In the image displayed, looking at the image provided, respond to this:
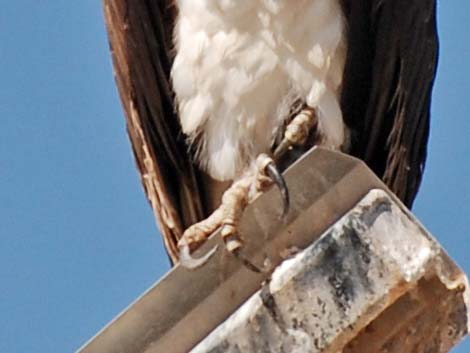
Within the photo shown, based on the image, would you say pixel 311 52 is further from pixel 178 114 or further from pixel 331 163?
pixel 331 163

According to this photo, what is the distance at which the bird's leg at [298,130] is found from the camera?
6.15 metres

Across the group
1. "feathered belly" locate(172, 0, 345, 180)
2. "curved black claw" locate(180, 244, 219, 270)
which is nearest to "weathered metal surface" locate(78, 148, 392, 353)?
"curved black claw" locate(180, 244, 219, 270)

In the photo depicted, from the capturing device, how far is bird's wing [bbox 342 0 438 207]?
6.18 meters

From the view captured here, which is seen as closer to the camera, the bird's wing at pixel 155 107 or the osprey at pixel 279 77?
the osprey at pixel 279 77

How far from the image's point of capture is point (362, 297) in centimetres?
422

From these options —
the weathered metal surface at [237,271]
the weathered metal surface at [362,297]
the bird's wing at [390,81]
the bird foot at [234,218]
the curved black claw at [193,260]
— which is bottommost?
the weathered metal surface at [362,297]

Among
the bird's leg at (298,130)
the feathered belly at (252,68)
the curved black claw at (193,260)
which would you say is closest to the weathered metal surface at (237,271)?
the curved black claw at (193,260)

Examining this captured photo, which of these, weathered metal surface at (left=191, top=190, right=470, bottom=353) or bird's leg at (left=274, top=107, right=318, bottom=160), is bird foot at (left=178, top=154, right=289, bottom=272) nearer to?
weathered metal surface at (left=191, top=190, right=470, bottom=353)

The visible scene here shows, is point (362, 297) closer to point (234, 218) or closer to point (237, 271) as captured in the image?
point (237, 271)

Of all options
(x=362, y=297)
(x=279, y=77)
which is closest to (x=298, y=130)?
(x=279, y=77)

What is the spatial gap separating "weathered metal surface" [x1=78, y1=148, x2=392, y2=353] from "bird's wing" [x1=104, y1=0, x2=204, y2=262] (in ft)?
6.37

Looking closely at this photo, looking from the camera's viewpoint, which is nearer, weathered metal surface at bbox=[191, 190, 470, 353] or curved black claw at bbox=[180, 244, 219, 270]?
weathered metal surface at bbox=[191, 190, 470, 353]

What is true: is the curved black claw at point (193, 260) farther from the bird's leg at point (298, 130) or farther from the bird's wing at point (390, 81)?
the bird's wing at point (390, 81)

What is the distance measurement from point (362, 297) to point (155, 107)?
8.03ft
